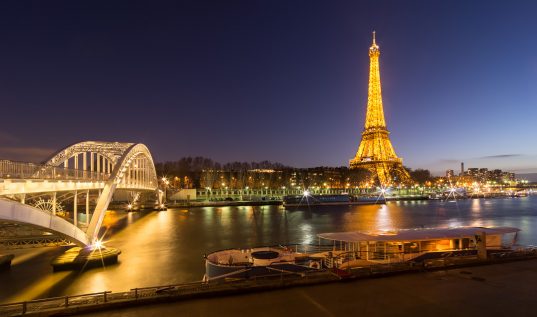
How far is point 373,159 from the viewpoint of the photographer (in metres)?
140

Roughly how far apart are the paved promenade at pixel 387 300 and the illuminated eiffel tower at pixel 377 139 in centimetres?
12337

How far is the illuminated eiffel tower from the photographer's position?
440ft

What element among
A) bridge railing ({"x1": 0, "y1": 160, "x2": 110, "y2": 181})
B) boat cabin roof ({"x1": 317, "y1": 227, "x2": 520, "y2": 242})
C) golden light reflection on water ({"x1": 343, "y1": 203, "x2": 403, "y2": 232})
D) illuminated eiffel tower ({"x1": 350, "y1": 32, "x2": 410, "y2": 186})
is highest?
illuminated eiffel tower ({"x1": 350, "y1": 32, "x2": 410, "y2": 186})

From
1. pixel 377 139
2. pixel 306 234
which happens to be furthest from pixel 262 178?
pixel 306 234

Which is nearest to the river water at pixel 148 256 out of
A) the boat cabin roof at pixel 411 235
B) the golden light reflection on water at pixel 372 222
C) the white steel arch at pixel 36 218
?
the golden light reflection on water at pixel 372 222

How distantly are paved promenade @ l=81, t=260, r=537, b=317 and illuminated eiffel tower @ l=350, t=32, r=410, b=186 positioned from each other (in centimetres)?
12337

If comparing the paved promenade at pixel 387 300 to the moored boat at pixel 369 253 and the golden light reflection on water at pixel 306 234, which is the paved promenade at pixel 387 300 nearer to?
the moored boat at pixel 369 253

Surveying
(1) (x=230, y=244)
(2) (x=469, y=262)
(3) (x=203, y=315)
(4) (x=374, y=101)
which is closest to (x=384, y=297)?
(3) (x=203, y=315)

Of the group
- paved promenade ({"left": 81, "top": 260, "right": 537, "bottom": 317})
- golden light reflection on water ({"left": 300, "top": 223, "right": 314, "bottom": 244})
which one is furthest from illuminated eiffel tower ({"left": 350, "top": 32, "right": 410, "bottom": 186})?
paved promenade ({"left": 81, "top": 260, "right": 537, "bottom": 317})

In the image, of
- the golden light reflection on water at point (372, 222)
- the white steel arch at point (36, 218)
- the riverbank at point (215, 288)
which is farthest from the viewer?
the golden light reflection on water at point (372, 222)

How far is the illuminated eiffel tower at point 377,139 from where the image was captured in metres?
134

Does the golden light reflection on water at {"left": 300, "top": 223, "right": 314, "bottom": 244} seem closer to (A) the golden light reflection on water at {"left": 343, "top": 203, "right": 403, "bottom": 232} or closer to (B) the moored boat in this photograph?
(A) the golden light reflection on water at {"left": 343, "top": 203, "right": 403, "bottom": 232}

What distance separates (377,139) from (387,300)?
127464 mm

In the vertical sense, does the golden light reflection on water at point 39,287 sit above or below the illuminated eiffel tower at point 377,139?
below
